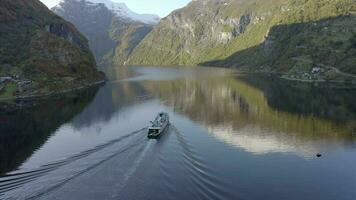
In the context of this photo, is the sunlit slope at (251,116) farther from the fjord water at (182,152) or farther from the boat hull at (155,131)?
the boat hull at (155,131)

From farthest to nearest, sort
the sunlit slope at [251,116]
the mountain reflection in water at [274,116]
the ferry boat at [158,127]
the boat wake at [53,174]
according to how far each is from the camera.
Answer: the sunlit slope at [251,116] → the ferry boat at [158,127] → the mountain reflection in water at [274,116] → the boat wake at [53,174]

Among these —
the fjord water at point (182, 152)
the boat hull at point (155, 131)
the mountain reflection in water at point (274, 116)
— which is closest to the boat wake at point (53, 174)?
the fjord water at point (182, 152)

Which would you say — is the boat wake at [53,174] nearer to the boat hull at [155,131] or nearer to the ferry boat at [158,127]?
the boat hull at [155,131]

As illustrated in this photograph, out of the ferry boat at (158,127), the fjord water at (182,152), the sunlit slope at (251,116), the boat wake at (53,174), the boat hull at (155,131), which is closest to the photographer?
the boat wake at (53,174)

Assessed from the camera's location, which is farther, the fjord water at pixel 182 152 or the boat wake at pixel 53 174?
the fjord water at pixel 182 152

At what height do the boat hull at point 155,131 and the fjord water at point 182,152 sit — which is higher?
the boat hull at point 155,131

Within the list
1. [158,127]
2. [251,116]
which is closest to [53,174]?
[158,127]

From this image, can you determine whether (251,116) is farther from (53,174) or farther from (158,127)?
(53,174)

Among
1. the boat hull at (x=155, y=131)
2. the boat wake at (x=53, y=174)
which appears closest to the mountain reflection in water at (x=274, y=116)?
the boat hull at (x=155, y=131)

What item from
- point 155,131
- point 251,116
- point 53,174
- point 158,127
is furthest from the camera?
point 251,116
